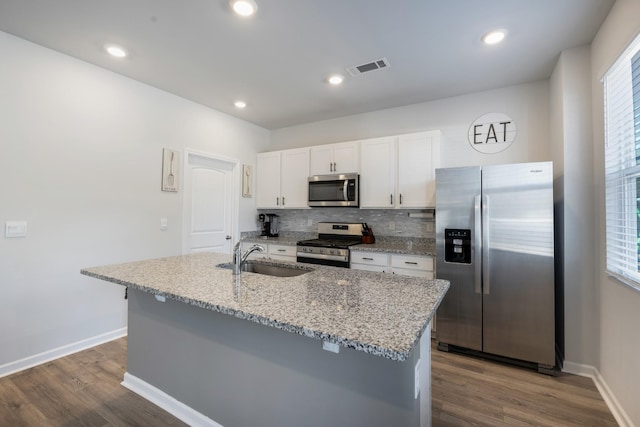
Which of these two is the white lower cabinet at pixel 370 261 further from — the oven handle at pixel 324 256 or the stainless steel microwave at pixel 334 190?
the stainless steel microwave at pixel 334 190

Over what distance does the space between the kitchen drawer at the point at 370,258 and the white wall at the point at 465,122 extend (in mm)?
1377

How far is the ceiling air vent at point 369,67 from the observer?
8.68ft

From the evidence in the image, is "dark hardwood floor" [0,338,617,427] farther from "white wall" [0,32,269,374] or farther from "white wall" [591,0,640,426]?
"white wall" [0,32,269,374]

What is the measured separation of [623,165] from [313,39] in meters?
2.30

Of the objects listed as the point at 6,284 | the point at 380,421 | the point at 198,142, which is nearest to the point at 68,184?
the point at 6,284

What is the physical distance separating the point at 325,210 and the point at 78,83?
3.04 meters

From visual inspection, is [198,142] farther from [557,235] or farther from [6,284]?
[557,235]

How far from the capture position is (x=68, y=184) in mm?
2633

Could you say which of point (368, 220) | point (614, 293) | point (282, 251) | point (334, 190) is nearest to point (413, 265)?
point (368, 220)

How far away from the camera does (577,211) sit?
2.36m

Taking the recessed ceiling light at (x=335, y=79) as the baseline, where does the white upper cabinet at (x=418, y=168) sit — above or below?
below

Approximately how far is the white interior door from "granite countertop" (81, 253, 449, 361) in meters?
1.72

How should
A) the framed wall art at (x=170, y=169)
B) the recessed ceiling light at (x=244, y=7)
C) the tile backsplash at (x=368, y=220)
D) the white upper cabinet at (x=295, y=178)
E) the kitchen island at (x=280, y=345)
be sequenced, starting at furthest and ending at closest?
the white upper cabinet at (x=295, y=178), the tile backsplash at (x=368, y=220), the framed wall art at (x=170, y=169), the recessed ceiling light at (x=244, y=7), the kitchen island at (x=280, y=345)

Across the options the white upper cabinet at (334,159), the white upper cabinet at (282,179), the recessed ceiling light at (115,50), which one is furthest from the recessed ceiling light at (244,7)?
the white upper cabinet at (282,179)
